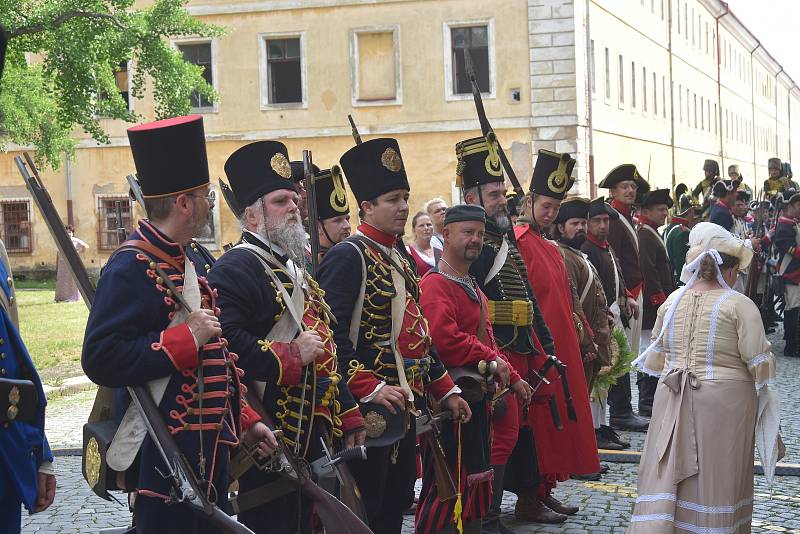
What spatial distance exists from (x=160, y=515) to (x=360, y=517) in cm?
118

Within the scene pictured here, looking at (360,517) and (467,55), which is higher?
(467,55)

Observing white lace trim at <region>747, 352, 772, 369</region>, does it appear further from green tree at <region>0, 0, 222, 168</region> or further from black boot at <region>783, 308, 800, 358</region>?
green tree at <region>0, 0, 222, 168</region>

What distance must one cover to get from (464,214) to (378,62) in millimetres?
23274

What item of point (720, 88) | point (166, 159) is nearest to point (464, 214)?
point (166, 159)

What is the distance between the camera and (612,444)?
9.73m

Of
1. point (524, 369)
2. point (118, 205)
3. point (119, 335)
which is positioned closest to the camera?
point (119, 335)

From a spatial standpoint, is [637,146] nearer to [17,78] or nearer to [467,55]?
[17,78]

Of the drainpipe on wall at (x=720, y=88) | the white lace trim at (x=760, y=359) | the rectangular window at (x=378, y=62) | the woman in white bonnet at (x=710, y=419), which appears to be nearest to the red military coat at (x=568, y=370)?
the woman in white bonnet at (x=710, y=419)

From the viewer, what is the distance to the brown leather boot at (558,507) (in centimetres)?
756

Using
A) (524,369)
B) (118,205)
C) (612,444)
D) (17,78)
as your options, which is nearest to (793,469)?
(612,444)

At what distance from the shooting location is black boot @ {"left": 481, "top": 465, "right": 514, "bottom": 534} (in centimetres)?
690

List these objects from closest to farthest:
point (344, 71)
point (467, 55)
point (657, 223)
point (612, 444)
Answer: point (467, 55), point (612, 444), point (657, 223), point (344, 71)

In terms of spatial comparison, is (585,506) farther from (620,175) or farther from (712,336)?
(620,175)

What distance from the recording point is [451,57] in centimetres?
2864
